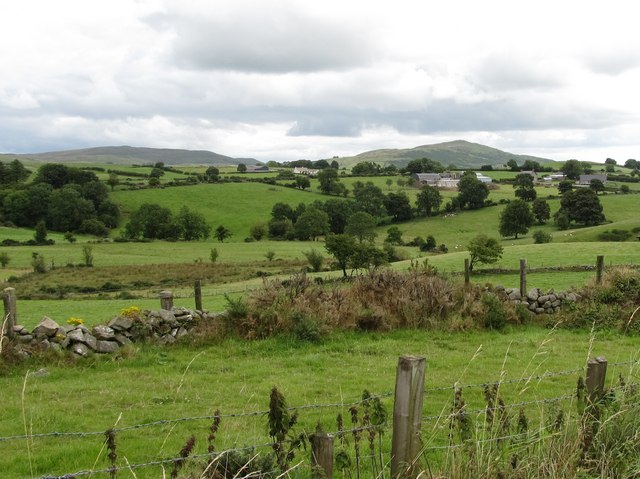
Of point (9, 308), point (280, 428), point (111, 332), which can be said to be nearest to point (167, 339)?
point (111, 332)

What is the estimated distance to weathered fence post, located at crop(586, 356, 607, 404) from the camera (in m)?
5.36

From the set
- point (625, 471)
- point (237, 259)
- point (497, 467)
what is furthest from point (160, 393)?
point (237, 259)

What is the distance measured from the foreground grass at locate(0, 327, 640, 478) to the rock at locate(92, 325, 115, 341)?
2.06 ft

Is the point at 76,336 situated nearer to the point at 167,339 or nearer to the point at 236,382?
the point at 167,339

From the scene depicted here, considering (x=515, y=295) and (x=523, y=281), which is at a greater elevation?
(x=523, y=281)

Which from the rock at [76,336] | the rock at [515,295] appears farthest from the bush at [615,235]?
the rock at [76,336]

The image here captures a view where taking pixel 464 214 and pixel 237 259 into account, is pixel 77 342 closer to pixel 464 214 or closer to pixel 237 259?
pixel 237 259

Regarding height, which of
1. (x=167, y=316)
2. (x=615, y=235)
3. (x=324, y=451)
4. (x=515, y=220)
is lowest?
(x=615, y=235)

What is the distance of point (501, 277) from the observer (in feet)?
115

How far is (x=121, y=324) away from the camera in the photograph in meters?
13.5

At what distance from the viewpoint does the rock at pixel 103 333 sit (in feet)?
42.9

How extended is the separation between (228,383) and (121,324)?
409cm

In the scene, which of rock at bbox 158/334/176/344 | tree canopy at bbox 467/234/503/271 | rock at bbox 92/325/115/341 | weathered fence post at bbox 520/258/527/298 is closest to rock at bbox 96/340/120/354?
rock at bbox 92/325/115/341

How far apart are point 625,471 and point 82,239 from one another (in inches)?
3807
